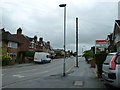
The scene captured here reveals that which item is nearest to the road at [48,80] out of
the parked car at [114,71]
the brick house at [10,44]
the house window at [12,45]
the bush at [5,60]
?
the parked car at [114,71]

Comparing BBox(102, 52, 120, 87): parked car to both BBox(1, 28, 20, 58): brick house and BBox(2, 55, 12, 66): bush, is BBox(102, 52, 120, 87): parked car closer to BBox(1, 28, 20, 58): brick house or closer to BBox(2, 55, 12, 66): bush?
BBox(2, 55, 12, 66): bush

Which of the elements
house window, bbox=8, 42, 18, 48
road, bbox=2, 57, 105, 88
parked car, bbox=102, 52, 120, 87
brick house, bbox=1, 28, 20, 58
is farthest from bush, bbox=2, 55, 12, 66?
parked car, bbox=102, 52, 120, 87

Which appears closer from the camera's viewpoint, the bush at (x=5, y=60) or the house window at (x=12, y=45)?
the bush at (x=5, y=60)

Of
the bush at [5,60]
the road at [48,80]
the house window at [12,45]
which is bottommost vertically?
the road at [48,80]

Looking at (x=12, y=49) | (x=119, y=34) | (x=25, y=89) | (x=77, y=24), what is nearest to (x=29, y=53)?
(x=12, y=49)

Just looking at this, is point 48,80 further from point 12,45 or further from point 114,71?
point 12,45

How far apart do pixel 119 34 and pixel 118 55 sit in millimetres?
21430

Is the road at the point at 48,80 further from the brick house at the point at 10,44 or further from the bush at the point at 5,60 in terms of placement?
the brick house at the point at 10,44

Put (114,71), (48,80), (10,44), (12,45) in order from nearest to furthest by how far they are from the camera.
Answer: (114,71), (48,80), (10,44), (12,45)

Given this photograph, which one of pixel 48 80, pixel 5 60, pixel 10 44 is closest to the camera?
pixel 48 80

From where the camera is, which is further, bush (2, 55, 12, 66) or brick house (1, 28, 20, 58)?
brick house (1, 28, 20, 58)

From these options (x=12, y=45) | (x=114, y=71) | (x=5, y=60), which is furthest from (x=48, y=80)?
(x=12, y=45)

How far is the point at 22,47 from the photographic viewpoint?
51.9 metres

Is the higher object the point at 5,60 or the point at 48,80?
the point at 5,60
